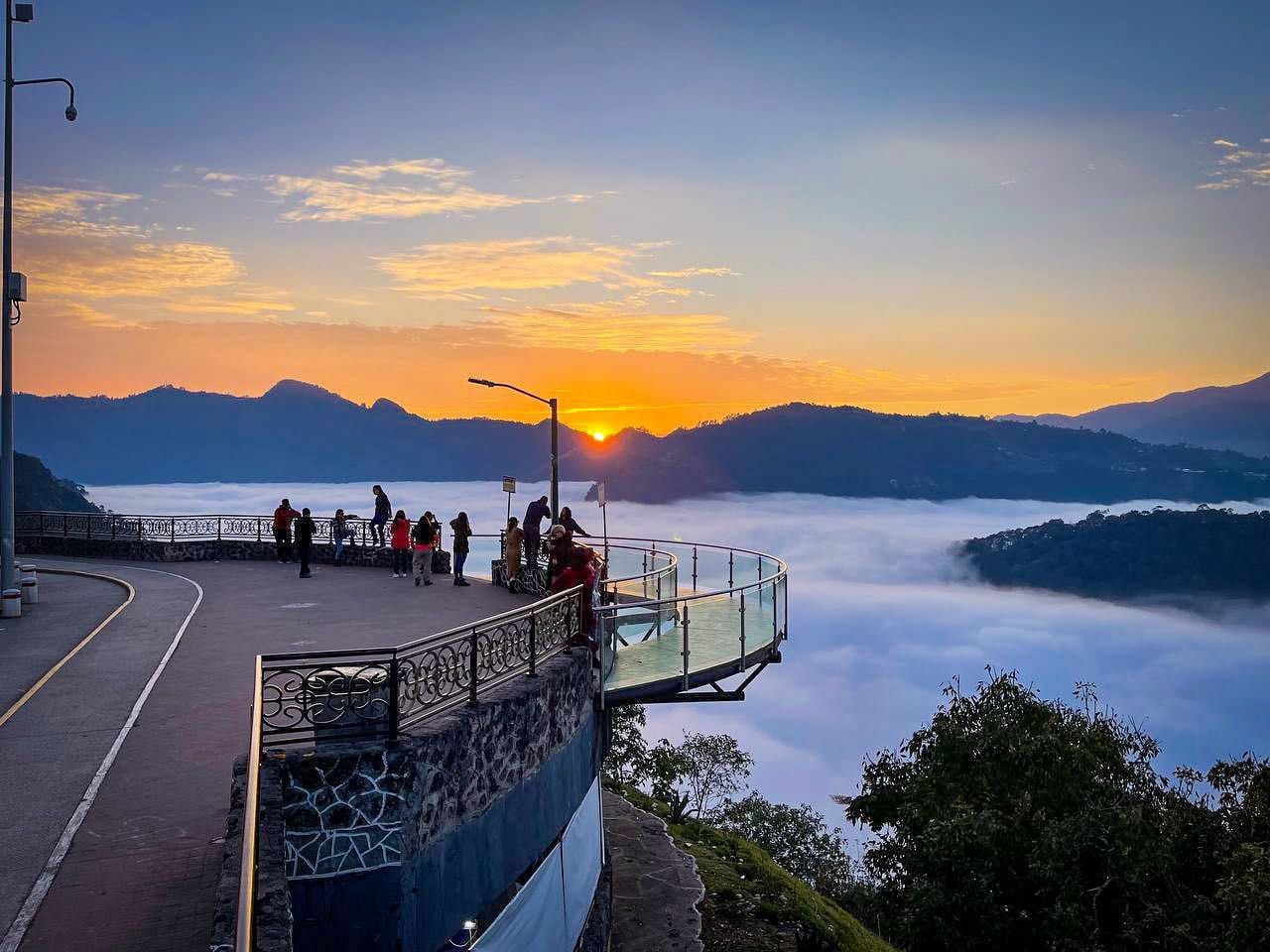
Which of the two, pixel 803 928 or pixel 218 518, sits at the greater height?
pixel 218 518

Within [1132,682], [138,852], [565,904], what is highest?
[138,852]

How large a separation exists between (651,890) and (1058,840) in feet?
28.4

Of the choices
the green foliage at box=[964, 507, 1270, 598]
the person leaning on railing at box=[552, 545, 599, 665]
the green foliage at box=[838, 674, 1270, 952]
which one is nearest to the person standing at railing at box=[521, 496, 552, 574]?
the person leaning on railing at box=[552, 545, 599, 665]

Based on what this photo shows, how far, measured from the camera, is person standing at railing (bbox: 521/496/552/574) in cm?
2039

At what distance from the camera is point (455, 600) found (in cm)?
1983

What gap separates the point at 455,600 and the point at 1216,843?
16890 millimetres

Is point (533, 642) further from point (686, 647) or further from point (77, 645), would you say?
point (77, 645)

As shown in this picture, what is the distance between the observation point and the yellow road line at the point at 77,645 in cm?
1198

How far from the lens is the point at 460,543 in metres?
23.4

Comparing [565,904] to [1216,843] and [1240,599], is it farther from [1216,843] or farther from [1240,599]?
[1240,599]

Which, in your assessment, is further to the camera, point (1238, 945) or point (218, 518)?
point (218, 518)

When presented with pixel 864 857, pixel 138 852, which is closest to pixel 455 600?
pixel 138 852

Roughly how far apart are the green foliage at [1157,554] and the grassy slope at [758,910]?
152233 mm

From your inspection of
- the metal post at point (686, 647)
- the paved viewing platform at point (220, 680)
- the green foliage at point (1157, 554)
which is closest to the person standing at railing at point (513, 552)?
the paved viewing platform at point (220, 680)
